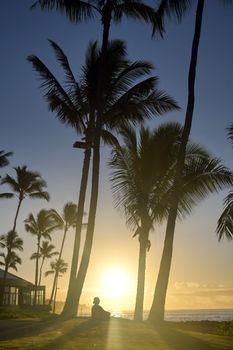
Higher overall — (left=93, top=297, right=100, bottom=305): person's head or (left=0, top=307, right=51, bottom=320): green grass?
(left=93, top=297, right=100, bottom=305): person's head

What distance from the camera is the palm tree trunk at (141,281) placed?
17625 millimetres

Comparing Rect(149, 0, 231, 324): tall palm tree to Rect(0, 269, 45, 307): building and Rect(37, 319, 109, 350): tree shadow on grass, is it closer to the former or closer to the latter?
Rect(37, 319, 109, 350): tree shadow on grass

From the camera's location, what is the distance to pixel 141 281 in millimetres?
17594

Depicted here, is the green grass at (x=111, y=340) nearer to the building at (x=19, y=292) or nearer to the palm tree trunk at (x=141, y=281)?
the palm tree trunk at (x=141, y=281)

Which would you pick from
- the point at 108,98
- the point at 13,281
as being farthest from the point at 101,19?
the point at 13,281

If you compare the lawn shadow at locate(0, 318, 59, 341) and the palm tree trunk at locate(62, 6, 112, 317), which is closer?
the lawn shadow at locate(0, 318, 59, 341)

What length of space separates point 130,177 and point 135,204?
117 centimetres

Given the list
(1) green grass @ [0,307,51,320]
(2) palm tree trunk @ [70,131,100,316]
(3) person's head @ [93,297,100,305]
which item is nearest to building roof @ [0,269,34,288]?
(1) green grass @ [0,307,51,320]

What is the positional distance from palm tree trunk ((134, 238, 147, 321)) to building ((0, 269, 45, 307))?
30.4m

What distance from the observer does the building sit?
155ft

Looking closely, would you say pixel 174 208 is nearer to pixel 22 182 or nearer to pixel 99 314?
pixel 99 314

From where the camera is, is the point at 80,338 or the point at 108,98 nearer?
the point at 80,338

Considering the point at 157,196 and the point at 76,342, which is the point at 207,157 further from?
the point at 76,342

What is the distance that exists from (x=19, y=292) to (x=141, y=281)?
37.8 metres
